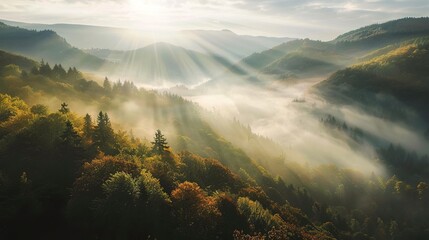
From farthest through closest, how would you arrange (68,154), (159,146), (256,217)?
(159,146) → (68,154) → (256,217)

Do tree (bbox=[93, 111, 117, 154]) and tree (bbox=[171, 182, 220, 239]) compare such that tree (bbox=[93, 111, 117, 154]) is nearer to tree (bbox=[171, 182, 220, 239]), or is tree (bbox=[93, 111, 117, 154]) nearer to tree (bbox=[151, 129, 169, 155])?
tree (bbox=[151, 129, 169, 155])

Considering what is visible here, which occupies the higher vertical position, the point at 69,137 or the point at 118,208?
the point at 69,137

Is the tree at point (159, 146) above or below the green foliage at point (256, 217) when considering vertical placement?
above

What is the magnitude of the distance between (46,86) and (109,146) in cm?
12329

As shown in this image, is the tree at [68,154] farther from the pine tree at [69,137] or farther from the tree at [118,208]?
the tree at [118,208]


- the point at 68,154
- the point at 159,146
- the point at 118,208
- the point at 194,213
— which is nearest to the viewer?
the point at 118,208

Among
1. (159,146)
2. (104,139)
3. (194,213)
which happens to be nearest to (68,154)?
(104,139)

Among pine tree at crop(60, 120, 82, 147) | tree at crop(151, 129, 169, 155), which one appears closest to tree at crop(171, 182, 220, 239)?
pine tree at crop(60, 120, 82, 147)

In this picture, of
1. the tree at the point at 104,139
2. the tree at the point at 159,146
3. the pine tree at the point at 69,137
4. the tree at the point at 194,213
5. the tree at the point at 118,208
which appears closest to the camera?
the tree at the point at 118,208

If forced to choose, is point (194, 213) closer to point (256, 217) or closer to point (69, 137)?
point (256, 217)

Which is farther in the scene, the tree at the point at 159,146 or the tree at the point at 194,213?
the tree at the point at 159,146

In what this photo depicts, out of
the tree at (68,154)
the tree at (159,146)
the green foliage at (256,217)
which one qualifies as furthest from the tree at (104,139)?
the green foliage at (256,217)

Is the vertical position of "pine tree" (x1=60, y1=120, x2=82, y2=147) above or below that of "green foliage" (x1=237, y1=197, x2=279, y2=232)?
above

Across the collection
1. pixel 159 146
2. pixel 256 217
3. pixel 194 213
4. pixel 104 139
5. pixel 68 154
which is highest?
pixel 68 154
